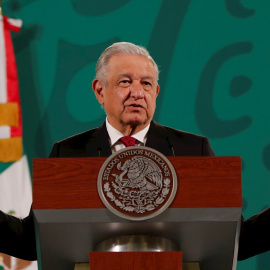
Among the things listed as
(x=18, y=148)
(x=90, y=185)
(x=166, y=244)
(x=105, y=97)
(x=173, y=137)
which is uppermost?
(x=18, y=148)

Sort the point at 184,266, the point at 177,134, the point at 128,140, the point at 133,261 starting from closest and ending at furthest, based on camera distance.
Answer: the point at 133,261
the point at 184,266
the point at 128,140
the point at 177,134

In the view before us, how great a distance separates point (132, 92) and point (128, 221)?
0.80 metres

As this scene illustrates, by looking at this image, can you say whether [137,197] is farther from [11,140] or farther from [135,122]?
[11,140]

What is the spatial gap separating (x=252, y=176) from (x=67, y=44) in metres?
1.35

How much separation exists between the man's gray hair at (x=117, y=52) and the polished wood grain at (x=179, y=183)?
2.62ft

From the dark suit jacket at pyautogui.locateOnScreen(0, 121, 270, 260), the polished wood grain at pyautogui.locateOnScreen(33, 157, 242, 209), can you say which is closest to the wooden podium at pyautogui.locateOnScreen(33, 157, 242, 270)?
the polished wood grain at pyautogui.locateOnScreen(33, 157, 242, 209)

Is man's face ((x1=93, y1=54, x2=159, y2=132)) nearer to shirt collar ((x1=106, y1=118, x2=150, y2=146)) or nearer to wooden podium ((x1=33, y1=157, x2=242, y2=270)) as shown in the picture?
shirt collar ((x1=106, y1=118, x2=150, y2=146))

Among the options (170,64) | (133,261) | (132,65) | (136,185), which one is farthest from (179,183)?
(170,64)

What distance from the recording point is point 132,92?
2.02 metres

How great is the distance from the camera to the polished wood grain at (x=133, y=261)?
127 centimetres

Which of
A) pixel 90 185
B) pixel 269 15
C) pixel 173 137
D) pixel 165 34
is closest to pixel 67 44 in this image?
pixel 165 34

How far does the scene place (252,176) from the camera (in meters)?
3.29

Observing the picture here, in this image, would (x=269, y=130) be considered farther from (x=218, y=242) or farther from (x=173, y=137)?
(x=218, y=242)

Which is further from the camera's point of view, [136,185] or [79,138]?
[79,138]
